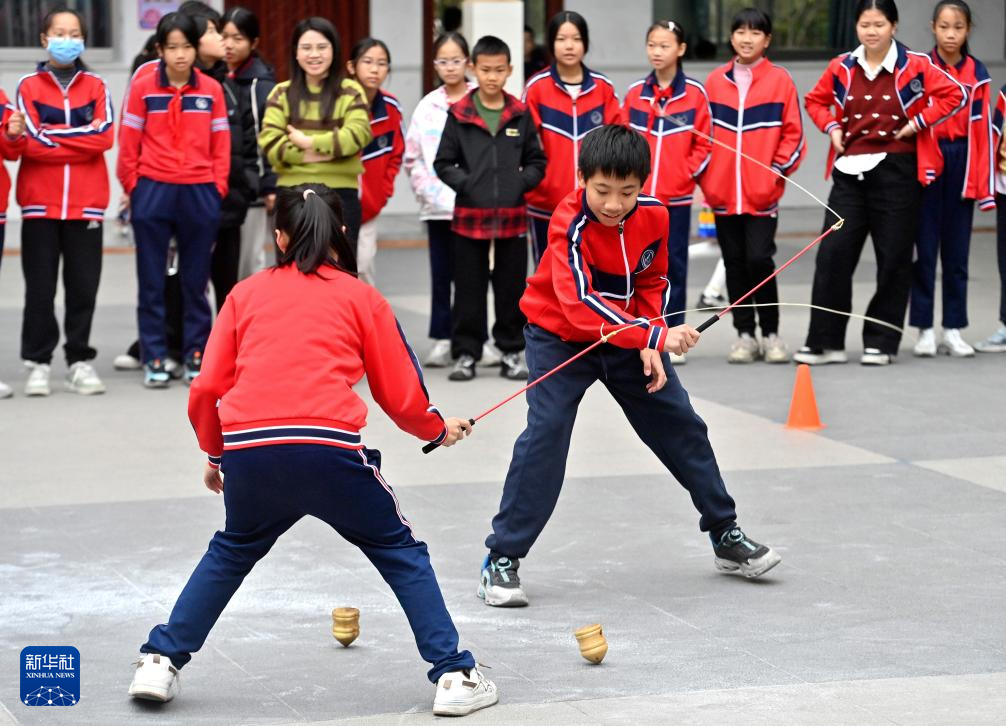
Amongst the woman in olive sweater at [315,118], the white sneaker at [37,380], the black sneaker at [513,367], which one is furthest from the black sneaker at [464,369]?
the white sneaker at [37,380]

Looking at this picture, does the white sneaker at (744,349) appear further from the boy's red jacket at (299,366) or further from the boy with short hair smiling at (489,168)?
the boy's red jacket at (299,366)

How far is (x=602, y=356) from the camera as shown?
575 cm

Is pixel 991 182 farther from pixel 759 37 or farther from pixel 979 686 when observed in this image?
pixel 979 686

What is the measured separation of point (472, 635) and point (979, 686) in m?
1.50

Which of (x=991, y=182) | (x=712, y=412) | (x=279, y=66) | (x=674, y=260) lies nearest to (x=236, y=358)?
(x=712, y=412)

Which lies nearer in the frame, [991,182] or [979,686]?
[979,686]

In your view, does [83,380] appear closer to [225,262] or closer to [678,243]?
[225,262]

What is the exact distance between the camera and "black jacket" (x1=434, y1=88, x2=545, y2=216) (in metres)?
9.64

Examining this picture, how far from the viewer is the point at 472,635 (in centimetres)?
534

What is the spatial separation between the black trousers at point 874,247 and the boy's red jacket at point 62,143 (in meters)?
4.19

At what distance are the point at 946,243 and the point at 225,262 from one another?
4.36 metres

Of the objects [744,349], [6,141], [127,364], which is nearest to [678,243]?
[744,349]

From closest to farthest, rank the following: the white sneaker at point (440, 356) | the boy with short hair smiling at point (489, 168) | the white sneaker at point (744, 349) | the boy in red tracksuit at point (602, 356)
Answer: the boy in red tracksuit at point (602, 356), the boy with short hair smiling at point (489, 168), the white sneaker at point (440, 356), the white sneaker at point (744, 349)

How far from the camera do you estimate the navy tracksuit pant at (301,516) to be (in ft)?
14.7
